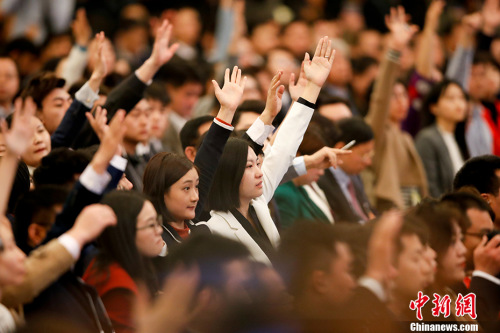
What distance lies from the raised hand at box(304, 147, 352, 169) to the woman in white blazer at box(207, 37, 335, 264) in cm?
17

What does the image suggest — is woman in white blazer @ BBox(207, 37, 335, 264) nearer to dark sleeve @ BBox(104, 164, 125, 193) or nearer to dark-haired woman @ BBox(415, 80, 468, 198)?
dark sleeve @ BBox(104, 164, 125, 193)

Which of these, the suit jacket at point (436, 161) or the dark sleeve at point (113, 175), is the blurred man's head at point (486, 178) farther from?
the suit jacket at point (436, 161)

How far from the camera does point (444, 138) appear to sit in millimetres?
6273

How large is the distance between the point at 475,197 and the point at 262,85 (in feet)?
10.4

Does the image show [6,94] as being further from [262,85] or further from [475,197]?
[475,197]

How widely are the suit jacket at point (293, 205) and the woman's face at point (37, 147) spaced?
1.25 metres

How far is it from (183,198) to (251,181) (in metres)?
0.36

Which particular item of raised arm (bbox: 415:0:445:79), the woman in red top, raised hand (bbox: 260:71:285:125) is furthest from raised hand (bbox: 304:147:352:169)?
raised arm (bbox: 415:0:445:79)

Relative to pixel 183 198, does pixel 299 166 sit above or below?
above

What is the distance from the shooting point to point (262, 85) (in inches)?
258

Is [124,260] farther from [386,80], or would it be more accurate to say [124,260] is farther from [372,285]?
[386,80]

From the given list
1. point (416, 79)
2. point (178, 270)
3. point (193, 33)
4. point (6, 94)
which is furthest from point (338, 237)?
point (193, 33)

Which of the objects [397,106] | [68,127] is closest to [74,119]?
[68,127]

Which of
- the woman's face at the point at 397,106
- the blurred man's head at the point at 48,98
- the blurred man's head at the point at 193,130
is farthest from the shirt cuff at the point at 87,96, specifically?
the woman's face at the point at 397,106
